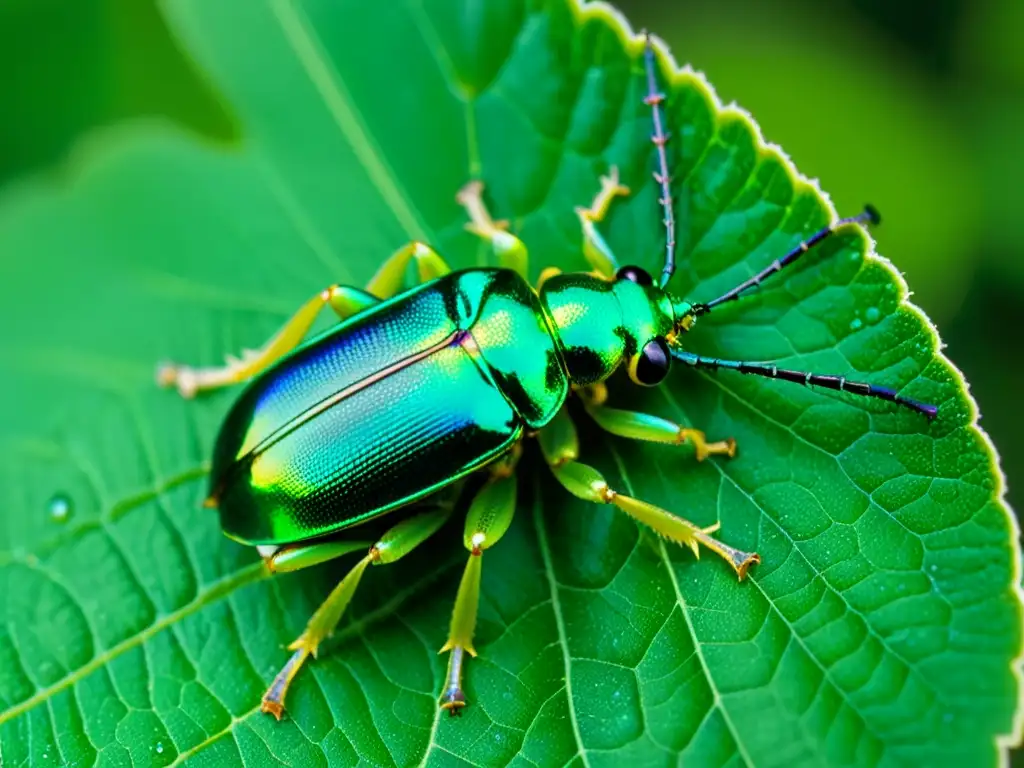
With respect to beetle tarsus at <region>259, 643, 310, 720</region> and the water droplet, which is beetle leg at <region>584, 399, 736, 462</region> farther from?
the water droplet

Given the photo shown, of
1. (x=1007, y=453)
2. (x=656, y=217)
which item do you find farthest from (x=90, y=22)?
(x=1007, y=453)

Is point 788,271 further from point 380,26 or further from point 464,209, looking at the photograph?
point 380,26

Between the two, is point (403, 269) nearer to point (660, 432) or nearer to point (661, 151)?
point (661, 151)

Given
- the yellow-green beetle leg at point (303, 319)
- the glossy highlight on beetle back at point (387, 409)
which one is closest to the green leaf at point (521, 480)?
the yellow-green beetle leg at point (303, 319)

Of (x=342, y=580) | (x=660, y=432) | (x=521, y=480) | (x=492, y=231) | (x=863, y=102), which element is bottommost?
(x=660, y=432)

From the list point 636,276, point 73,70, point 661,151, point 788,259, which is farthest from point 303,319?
point 73,70
